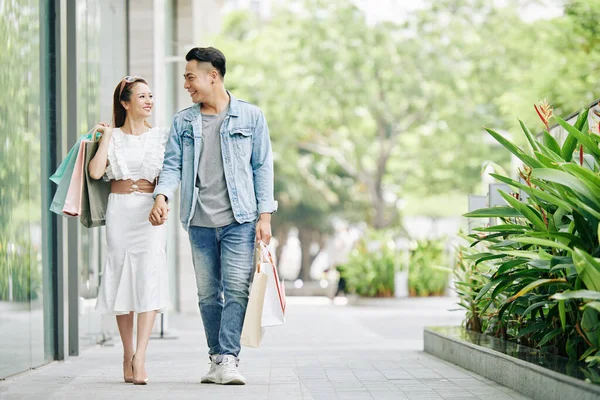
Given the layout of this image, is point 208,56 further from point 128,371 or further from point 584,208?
point 584,208

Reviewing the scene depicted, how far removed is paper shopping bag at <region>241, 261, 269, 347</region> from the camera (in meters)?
6.13

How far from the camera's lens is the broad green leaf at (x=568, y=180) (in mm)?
5083

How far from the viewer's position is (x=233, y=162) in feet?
20.7

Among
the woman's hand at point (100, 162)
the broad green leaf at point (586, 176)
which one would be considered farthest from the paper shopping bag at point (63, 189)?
the broad green leaf at point (586, 176)

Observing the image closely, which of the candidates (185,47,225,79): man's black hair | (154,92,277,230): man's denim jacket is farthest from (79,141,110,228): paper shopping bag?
(185,47,225,79): man's black hair

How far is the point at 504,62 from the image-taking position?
29.5 meters

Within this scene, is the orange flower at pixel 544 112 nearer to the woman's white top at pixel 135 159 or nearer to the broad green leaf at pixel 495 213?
the broad green leaf at pixel 495 213

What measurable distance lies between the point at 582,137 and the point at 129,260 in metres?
2.69

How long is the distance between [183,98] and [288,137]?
51.1 feet

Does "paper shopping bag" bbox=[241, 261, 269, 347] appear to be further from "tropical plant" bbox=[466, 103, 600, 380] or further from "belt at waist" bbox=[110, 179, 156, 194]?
"tropical plant" bbox=[466, 103, 600, 380]

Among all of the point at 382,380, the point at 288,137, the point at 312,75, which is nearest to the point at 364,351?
the point at 382,380

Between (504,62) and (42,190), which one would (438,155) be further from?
(42,190)

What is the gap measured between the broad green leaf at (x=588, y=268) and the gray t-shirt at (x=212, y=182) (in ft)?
7.02

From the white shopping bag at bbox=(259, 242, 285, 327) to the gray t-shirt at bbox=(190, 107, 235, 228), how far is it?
11.5 inches
